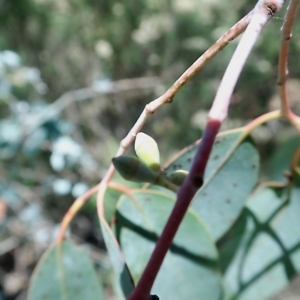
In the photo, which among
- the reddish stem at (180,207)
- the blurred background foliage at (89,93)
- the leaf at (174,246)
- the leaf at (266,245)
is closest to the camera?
the reddish stem at (180,207)

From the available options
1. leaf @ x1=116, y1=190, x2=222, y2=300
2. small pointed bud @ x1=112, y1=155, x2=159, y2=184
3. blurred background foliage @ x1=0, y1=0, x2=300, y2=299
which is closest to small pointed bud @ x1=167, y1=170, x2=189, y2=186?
small pointed bud @ x1=112, y1=155, x2=159, y2=184

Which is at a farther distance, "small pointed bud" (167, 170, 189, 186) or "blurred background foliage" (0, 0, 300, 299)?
"blurred background foliage" (0, 0, 300, 299)

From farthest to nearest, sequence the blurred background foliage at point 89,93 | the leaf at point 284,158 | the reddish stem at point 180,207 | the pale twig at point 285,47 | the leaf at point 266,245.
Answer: the blurred background foliage at point 89,93
the leaf at point 284,158
the leaf at point 266,245
the pale twig at point 285,47
the reddish stem at point 180,207

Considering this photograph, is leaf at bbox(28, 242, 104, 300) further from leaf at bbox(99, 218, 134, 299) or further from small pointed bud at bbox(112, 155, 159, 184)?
small pointed bud at bbox(112, 155, 159, 184)

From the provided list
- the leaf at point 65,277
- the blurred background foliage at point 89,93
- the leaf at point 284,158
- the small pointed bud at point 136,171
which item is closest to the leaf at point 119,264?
the small pointed bud at point 136,171

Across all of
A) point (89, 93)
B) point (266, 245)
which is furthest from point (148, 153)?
point (89, 93)

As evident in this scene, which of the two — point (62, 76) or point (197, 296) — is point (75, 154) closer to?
point (62, 76)

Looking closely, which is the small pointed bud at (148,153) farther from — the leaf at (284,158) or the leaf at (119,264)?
the leaf at (284,158)
